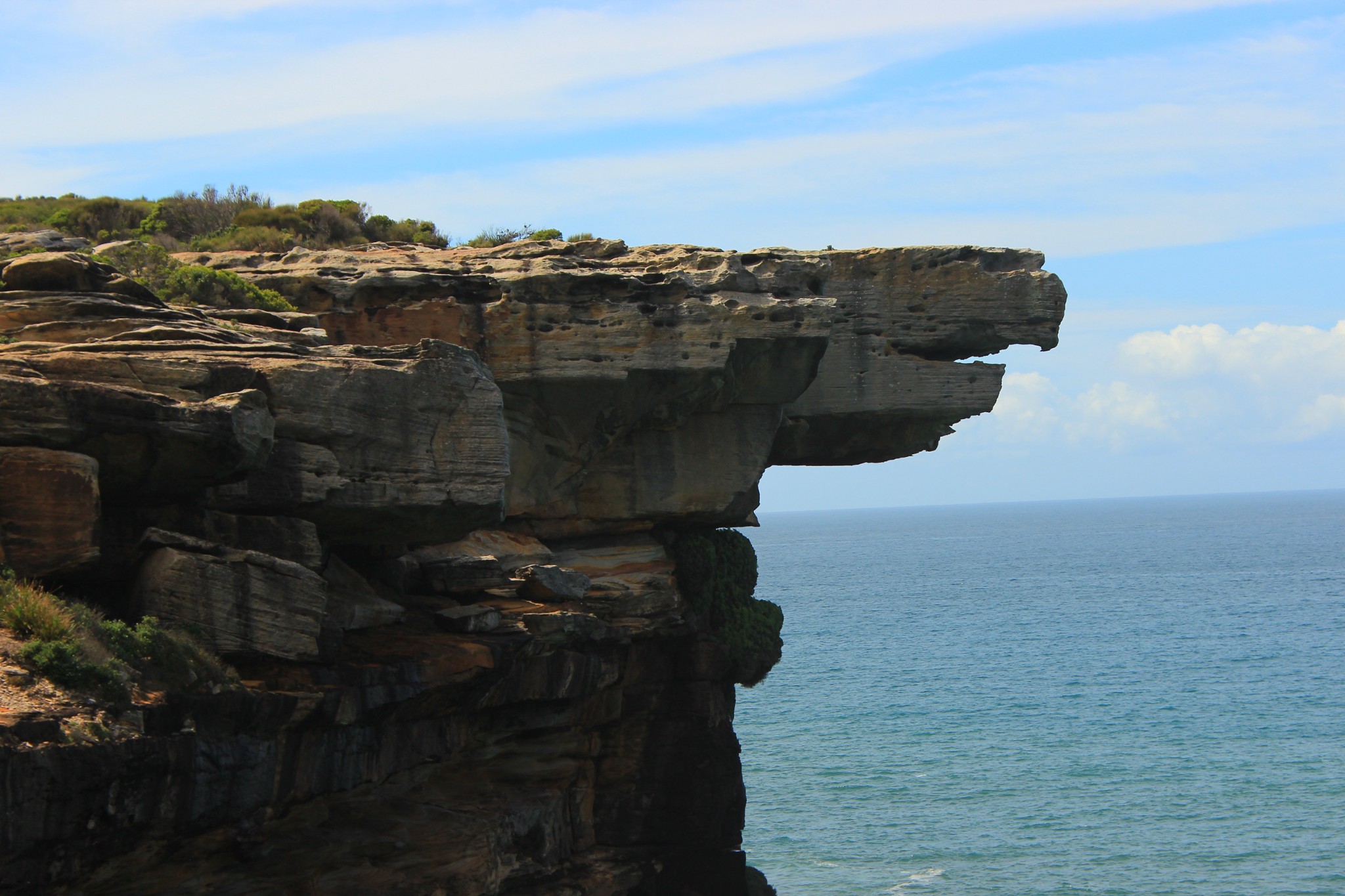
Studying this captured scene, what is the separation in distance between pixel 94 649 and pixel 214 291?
15134 millimetres

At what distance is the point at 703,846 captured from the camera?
37250 mm

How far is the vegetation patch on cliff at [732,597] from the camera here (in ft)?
126

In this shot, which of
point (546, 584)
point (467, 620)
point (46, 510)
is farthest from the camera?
point (546, 584)

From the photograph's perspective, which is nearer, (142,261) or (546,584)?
(546,584)

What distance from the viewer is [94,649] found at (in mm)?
18281

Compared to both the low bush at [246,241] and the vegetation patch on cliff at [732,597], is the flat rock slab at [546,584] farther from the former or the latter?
the low bush at [246,241]

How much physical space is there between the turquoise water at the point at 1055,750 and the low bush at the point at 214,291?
27.2 meters

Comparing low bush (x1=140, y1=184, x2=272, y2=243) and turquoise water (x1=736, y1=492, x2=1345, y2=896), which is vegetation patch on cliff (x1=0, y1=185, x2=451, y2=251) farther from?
turquoise water (x1=736, y1=492, x2=1345, y2=896)

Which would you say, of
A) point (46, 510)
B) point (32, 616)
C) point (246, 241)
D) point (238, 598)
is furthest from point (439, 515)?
point (246, 241)

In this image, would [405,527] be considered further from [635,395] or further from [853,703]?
[853,703]

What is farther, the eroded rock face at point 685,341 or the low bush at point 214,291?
the eroded rock face at point 685,341

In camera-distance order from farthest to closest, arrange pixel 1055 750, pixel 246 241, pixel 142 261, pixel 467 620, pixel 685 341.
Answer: pixel 1055 750
pixel 246 241
pixel 685 341
pixel 142 261
pixel 467 620

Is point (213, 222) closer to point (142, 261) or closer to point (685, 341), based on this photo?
point (142, 261)

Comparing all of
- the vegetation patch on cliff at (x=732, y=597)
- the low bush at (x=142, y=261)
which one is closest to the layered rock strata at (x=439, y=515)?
the vegetation patch on cliff at (x=732, y=597)
